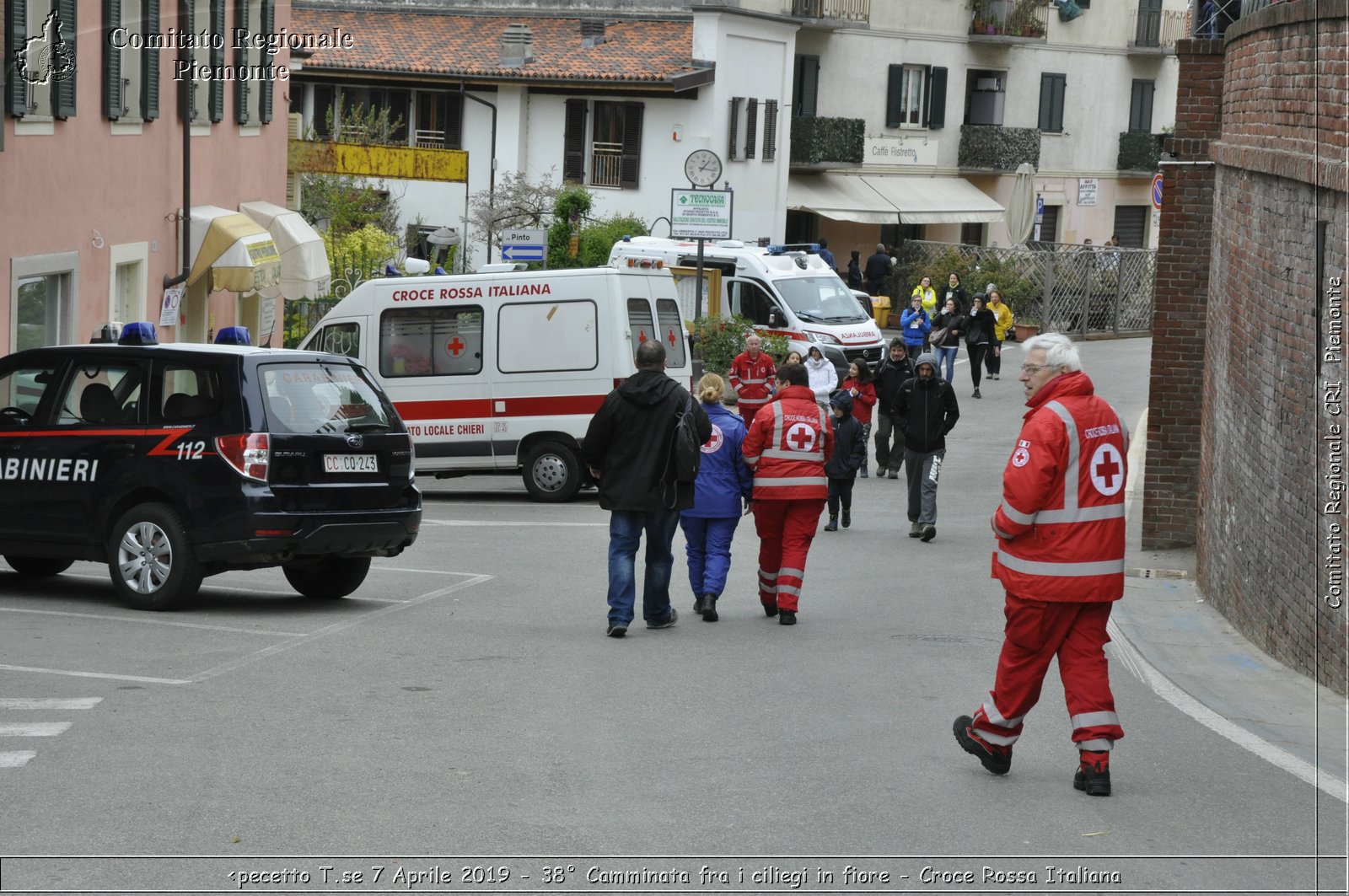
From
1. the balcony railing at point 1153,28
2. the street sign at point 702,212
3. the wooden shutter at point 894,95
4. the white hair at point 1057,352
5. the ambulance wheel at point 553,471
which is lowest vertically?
the ambulance wheel at point 553,471

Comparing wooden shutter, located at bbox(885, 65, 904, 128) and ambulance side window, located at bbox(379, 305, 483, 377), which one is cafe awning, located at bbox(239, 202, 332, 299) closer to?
ambulance side window, located at bbox(379, 305, 483, 377)

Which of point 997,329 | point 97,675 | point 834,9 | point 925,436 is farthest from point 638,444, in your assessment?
point 834,9

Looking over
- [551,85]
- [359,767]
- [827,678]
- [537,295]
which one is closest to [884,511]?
[537,295]

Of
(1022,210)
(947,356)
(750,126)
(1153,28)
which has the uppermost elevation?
(1153,28)

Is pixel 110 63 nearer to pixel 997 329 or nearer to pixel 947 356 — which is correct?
pixel 947 356

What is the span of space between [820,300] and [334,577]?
1961 cm

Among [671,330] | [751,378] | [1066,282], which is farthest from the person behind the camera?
[1066,282]

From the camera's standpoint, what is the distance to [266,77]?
96.2 feet

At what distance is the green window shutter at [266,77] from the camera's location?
29.2 m

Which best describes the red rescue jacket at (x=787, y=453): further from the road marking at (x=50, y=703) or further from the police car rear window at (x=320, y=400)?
the road marking at (x=50, y=703)

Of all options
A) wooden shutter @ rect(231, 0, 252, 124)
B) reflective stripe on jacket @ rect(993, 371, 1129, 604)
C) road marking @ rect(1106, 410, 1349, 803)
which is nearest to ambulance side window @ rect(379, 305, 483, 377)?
wooden shutter @ rect(231, 0, 252, 124)

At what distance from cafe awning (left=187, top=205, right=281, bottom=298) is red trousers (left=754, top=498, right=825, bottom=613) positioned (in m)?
15.3

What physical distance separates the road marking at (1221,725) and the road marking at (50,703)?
5.18m

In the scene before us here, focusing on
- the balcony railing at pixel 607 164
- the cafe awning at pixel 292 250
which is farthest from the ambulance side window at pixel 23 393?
the balcony railing at pixel 607 164
